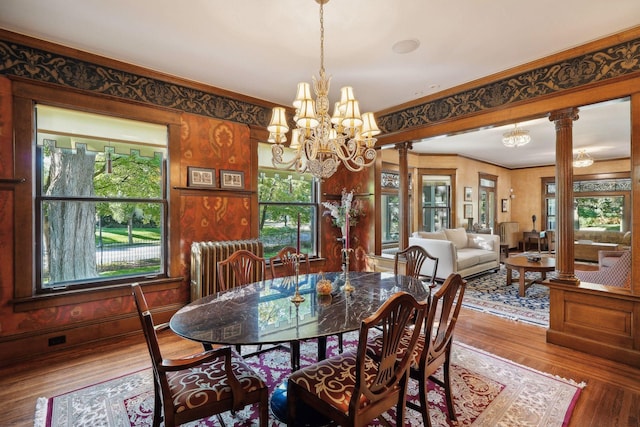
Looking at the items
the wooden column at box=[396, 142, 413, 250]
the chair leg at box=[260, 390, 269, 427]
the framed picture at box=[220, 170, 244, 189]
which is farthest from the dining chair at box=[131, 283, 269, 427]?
the wooden column at box=[396, 142, 413, 250]

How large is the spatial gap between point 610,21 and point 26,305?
17.9ft

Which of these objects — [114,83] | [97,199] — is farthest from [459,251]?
→ [114,83]

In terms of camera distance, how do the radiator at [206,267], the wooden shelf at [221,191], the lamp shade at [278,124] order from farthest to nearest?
the wooden shelf at [221,191]
the radiator at [206,267]
the lamp shade at [278,124]

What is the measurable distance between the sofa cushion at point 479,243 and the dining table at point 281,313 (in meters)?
4.82

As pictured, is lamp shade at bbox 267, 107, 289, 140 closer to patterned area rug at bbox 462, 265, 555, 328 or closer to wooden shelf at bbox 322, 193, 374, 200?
wooden shelf at bbox 322, 193, 374, 200

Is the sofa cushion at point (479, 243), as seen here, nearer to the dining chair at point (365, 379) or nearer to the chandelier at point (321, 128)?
the chandelier at point (321, 128)

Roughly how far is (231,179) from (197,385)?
2.78 metres

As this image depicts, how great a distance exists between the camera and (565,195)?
9.82 feet

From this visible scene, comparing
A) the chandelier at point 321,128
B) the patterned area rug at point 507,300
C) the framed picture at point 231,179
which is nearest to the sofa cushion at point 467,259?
the patterned area rug at point 507,300

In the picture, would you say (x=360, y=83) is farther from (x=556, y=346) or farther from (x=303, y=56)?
(x=556, y=346)

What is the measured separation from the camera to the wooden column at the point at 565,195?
9.78 feet

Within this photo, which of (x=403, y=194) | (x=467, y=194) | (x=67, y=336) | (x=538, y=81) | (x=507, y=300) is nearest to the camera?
(x=67, y=336)

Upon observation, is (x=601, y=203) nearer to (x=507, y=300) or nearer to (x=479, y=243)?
(x=479, y=243)

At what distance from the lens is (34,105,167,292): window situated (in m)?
2.91
